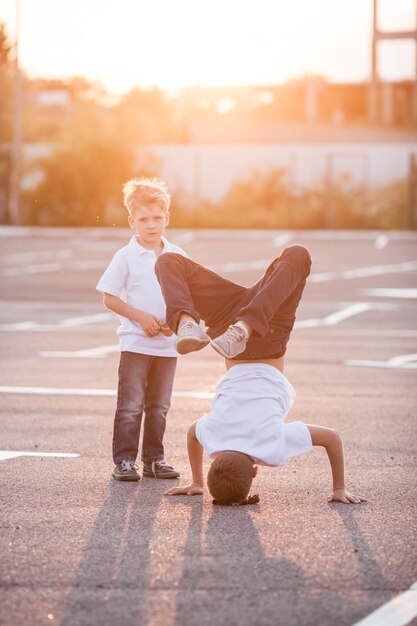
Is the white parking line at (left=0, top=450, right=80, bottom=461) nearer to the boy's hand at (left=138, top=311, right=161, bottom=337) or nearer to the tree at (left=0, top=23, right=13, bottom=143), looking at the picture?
the boy's hand at (left=138, top=311, right=161, bottom=337)

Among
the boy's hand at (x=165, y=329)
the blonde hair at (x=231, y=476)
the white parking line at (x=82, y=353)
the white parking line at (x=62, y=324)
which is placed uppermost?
the boy's hand at (x=165, y=329)

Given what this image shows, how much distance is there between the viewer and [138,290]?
290 inches

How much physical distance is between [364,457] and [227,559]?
112 inches

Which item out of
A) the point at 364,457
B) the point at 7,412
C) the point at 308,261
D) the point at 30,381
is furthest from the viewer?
the point at 30,381

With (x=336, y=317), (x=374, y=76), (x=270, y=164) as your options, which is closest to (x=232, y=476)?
(x=336, y=317)

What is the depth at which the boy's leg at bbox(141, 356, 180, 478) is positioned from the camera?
743 cm

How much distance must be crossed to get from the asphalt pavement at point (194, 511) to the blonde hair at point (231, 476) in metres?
0.09

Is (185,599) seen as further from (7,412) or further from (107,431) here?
Answer: (7,412)

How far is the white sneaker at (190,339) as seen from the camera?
6.25 meters

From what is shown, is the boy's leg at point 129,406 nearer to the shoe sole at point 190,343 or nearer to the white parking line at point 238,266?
the shoe sole at point 190,343

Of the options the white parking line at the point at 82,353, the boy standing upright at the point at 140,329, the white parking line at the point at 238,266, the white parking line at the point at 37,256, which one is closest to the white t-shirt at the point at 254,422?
the boy standing upright at the point at 140,329

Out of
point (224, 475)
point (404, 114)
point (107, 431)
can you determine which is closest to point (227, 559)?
point (224, 475)

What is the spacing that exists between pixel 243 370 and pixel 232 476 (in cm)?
61

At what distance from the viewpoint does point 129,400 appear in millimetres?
7375
